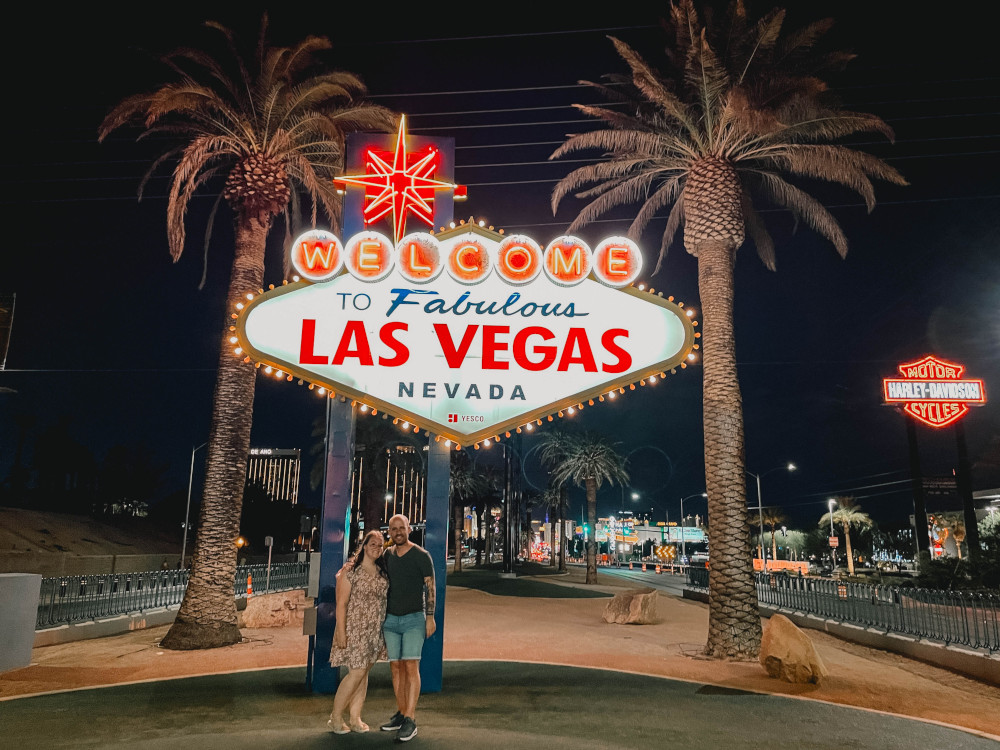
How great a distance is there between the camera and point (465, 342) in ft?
34.7

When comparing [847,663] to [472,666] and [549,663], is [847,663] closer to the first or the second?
[549,663]

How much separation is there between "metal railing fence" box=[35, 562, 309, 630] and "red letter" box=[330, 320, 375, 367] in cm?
806

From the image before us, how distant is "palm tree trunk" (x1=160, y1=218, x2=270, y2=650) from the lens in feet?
46.9

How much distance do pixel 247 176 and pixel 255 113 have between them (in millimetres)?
1461

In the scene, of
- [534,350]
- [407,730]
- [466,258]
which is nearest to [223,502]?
Result: [466,258]

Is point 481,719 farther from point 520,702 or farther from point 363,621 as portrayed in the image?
point 363,621

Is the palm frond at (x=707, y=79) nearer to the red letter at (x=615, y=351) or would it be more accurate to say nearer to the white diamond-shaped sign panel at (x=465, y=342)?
the white diamond-shaped sign panel at (x=465, y=342)

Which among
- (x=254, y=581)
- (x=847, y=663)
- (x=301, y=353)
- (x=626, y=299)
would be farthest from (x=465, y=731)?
(x=254, y=581)

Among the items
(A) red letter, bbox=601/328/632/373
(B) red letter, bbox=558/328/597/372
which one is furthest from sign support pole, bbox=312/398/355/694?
(A) red letter, bbox=601/328/632/373

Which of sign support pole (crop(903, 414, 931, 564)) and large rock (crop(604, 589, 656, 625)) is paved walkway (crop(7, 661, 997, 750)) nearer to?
large rock (crop(604, 589, 656, 625))

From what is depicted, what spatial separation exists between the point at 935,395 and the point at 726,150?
2351 centimetres

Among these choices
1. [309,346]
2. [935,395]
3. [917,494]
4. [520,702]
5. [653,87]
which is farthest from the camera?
[935,395]

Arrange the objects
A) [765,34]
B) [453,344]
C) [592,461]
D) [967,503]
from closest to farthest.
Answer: [453,344] < [765,34] < [967,503] < [592,461]

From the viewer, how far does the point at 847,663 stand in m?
12.9
